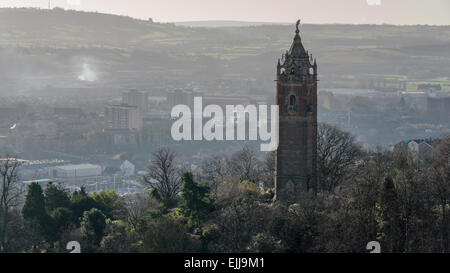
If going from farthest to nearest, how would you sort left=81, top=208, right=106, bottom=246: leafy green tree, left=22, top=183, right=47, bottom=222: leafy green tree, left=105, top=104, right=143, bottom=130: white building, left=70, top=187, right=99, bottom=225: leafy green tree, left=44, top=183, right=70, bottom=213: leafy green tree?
left=105, top=104, right=143, bottom=130: white building → left=44, top=183, right=70, bottom=213: leafy green tree → left=70, top=187, right=99, bottom=225: leafy green tree → left=22, top=183, right=47, bottom=222: leafy green tree → left=81, top=208, right=106, bottom=246: leafy green tree

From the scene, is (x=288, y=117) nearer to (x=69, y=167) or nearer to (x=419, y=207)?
(x=419, y=207)


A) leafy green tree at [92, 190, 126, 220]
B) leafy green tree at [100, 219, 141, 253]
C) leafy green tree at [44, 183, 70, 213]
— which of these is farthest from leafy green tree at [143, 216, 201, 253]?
leafy green tree at [44, 183, 70, 213]

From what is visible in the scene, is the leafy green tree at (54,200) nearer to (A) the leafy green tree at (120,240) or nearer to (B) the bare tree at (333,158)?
(A) the leafy green tree at (120,240)

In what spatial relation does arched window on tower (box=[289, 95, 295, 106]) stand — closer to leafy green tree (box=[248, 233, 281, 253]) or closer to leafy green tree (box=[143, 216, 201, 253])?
leafy green tree (box=[248, 233, 281, 253])

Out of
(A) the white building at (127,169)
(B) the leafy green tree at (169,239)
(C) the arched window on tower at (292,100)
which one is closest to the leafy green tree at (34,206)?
(B) the leafy green tree at (169,239)
